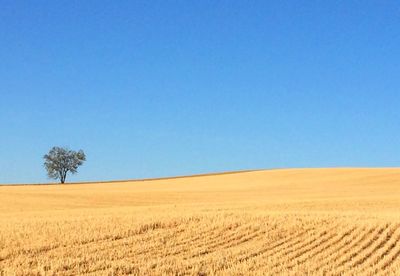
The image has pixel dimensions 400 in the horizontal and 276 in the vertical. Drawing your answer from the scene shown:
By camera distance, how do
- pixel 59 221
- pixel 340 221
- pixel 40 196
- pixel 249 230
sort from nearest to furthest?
1. pixel 249 230
2. pixel 340 221
3. pixel 59 221
4. pixel 40 196

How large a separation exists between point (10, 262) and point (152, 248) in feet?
13.6

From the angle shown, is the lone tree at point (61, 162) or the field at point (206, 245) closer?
the field at point (206, 245)

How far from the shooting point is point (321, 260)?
1577cm

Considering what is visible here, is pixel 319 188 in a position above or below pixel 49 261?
above

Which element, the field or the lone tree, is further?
the lone tree

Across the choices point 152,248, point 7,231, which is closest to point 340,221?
point 152,248

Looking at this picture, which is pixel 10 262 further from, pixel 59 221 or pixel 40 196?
pixel 40 196

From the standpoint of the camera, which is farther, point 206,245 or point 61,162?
point 61,162

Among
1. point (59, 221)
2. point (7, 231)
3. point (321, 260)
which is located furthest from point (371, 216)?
point (7, 231)

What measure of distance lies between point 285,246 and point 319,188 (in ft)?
123

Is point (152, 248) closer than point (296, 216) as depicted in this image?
Yes

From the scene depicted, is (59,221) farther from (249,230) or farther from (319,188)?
(319,188)

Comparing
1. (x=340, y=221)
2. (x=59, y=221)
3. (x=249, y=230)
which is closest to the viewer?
(x=249, y=230)

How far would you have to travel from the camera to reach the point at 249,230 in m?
20.5
